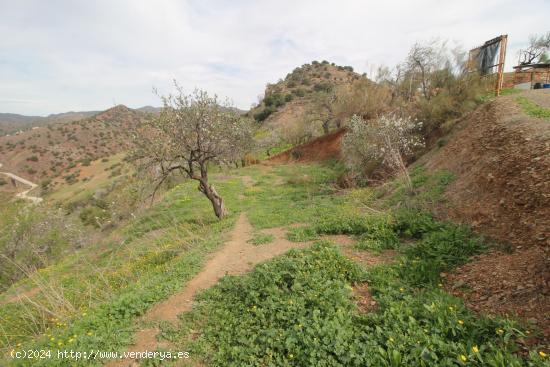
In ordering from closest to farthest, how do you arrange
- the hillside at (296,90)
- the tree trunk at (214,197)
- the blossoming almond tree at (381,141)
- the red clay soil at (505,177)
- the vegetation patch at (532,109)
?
the red clay soil at (505,177)
the vegetation patch at (532,109)
the tree trunk at (214,197)
the blossoming almond tree at (381,141)
the hillside at (296,90)

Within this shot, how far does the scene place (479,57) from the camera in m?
15.5

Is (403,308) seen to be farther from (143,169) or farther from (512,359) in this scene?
(143,169)

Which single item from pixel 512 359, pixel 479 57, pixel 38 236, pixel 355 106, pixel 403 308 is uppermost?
pixel 479 57

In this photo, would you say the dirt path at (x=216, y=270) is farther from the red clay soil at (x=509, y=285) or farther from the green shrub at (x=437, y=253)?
the red clay soil at (x=509, y=285)

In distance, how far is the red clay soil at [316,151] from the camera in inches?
998

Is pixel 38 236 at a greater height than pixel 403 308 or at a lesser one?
lesser

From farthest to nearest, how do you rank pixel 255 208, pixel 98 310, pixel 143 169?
pixel 255 208 < pixel 143 169 < pixel 98 310

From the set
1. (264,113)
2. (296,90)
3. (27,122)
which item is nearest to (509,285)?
(264,113)

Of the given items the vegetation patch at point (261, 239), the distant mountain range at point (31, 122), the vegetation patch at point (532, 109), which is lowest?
the vegetation patch at point (261, 239)

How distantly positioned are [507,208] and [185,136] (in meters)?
9.19

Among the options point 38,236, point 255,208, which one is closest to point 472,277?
point 255,208

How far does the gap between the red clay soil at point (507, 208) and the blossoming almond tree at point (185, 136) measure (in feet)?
25.0

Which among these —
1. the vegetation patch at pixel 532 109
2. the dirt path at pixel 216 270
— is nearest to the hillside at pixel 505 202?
the vegetation patch at pixel 532 109

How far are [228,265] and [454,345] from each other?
5.03m
